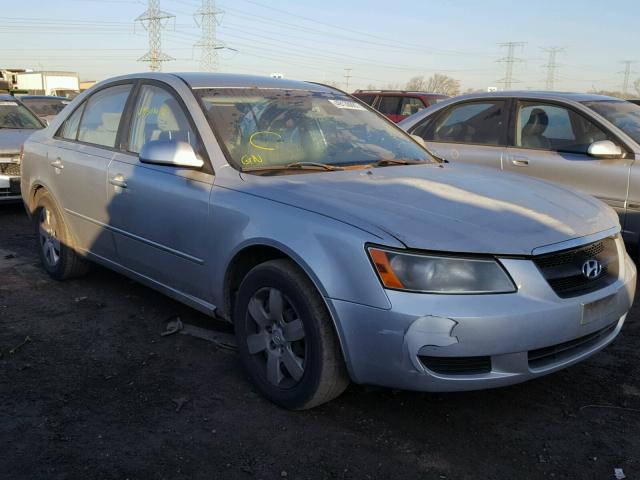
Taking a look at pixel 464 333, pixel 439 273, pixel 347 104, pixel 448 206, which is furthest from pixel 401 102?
pixel 464 333

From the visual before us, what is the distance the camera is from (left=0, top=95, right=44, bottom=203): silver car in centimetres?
818

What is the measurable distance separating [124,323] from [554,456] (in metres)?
2.84

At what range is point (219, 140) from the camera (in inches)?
141

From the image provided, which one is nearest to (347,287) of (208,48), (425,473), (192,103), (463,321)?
(463,321)

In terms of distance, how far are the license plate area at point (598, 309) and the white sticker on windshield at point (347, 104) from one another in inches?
84.8

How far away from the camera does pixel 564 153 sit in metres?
5.75

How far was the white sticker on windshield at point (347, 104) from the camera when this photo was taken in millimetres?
4285

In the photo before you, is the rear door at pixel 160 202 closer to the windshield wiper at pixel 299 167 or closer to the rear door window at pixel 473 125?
the windshield wiper at pixel 299 167

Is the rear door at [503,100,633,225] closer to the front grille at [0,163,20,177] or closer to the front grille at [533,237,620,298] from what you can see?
the front grille at [533,237,620,298]

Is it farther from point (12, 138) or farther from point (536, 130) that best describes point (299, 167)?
point (12, 138)

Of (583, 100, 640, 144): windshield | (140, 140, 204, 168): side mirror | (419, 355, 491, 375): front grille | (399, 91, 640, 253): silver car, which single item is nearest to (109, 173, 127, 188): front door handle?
(140, 140, 204, 168): side mirror

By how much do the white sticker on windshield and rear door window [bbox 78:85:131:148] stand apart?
1.45m

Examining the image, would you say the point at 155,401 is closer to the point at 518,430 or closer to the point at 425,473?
the point at 425,473

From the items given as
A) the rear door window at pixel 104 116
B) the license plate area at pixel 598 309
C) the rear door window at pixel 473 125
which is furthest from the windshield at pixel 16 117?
the license plate area at pixel 598 309
